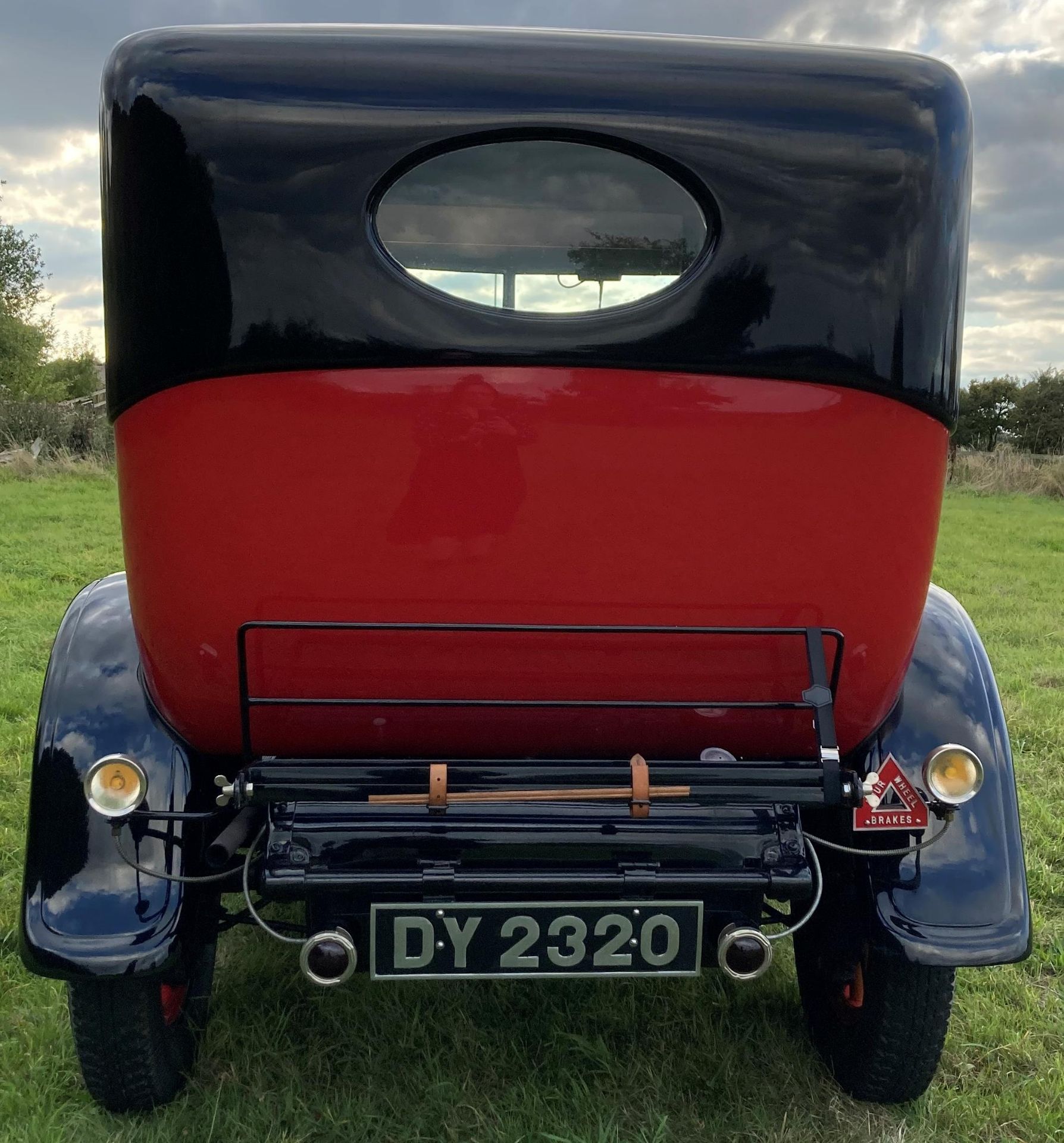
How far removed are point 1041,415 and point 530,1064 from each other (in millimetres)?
23413

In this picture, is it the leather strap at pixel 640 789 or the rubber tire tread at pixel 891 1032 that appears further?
the rubber tire tread at pixel 891 1032

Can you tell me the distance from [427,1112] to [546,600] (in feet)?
3.99

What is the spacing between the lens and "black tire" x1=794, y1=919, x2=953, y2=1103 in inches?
84.3

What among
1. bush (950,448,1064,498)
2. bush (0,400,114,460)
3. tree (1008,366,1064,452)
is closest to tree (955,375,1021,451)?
tree (1008,366,1064,452)

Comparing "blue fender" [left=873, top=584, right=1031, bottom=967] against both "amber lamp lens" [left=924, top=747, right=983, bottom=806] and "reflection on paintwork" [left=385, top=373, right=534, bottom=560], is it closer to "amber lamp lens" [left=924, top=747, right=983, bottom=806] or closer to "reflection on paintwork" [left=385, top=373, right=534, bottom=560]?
"amber lamp lens" [left=924, top=747, right=983, bottom=806]

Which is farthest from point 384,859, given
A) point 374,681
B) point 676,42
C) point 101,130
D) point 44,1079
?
point 676,42

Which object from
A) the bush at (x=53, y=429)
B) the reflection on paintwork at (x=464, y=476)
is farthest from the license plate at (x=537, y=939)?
the bush at (x=53, y=429)

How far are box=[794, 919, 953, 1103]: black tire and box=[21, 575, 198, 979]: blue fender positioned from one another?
55.9 inches

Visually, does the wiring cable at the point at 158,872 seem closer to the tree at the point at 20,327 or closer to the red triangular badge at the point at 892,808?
the red triangular badge at the point at 892,808

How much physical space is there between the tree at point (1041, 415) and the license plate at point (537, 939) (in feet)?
74.4

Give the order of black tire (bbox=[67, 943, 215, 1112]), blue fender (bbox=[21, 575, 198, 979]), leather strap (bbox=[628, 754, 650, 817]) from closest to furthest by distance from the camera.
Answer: leather strap (bbox=[628, 754, 650, 817])
blue fender (bbox=[21, 575, 198, 979])
black tire (bbox=[67, 943, 215, 1112])

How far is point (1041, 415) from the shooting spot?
2233cm

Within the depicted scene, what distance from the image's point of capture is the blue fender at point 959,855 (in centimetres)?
197

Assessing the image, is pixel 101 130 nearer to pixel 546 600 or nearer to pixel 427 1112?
pixel 546 600
